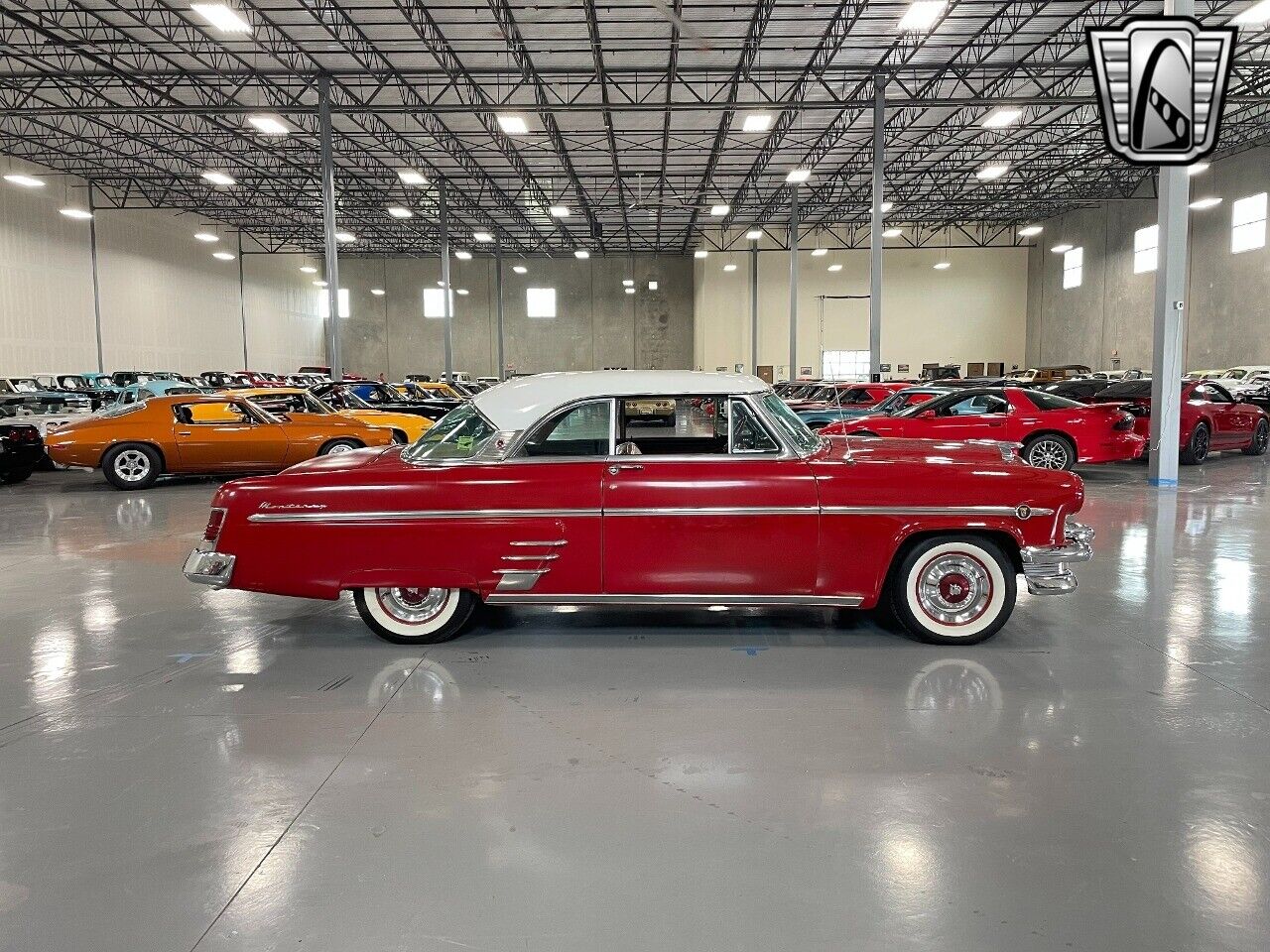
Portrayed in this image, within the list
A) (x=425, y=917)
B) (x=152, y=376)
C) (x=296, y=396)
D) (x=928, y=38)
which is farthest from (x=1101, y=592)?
(x=152, y=376)

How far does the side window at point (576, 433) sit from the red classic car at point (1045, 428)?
767cm

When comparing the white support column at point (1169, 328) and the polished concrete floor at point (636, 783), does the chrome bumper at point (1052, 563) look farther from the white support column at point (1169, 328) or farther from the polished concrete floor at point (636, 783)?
the white support column at point (1169, 328)

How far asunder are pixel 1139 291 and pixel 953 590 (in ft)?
110

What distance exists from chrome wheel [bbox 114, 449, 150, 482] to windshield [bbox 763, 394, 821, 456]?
35.8 feet

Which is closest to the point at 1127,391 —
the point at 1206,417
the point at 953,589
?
the point at 1206,417

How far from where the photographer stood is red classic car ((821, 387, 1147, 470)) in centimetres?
1230

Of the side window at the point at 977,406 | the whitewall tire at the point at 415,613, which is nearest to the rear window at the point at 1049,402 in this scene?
the side window at the point at 977,406

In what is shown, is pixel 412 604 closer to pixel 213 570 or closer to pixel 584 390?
pixel 213 570

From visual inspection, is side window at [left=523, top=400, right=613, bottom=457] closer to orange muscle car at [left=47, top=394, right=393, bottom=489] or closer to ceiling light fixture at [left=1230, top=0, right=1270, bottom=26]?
orange muscle car at [left=47, top=394, right=393, bottom=489]

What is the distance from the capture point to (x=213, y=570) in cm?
500

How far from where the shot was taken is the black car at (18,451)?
12938 millimetres

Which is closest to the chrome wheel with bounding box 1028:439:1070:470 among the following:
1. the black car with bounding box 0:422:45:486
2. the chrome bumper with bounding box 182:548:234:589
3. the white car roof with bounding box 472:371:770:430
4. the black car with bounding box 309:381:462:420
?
the white car roof with bounding box 472:371:770:430

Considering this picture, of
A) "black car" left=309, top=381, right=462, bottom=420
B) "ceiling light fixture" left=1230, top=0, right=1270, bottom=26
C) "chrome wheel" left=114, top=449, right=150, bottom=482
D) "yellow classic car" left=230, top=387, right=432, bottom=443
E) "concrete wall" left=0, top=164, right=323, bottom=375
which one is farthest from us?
"concrete wall" left=0, top=164, right=323, bottom=375

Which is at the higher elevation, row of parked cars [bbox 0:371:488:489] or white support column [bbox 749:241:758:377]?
white support column [bbox 749:241:758:377]
